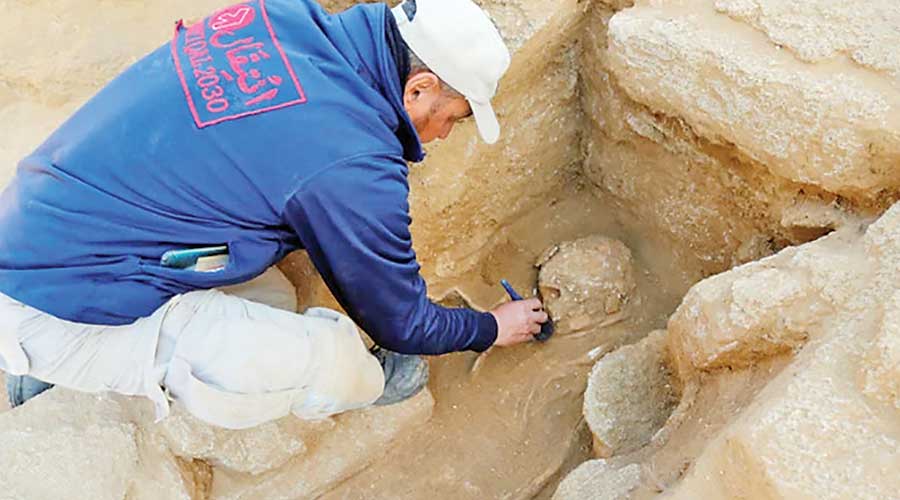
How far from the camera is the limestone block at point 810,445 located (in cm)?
150

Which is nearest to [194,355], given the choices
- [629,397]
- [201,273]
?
[201,273]

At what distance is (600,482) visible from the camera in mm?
2018

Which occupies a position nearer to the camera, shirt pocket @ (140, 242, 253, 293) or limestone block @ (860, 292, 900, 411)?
limestone block @ (860, 292, 900, 411)

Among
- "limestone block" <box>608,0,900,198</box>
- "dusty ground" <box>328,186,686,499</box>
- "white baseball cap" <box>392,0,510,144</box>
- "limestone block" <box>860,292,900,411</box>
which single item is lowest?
"dusty ground" <box>328,186,686,499</box>

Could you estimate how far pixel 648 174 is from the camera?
2.67m

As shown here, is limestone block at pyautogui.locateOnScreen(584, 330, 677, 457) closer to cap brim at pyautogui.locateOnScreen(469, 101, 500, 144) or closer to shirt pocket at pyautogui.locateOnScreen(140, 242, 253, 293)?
cap brim at pyautogui.locateOnScreen(469, 101, 500, 144)

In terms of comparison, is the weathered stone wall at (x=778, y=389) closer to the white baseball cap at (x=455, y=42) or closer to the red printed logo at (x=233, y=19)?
the white baseball cap at (x=455, y=42)

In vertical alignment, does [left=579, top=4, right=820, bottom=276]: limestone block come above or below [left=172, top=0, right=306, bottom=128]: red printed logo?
below

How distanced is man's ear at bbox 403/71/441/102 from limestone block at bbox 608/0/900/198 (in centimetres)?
62

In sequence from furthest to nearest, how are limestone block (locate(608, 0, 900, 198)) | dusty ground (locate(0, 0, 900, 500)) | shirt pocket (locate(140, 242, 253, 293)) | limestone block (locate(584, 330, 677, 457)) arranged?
limestone block (locate(584, 330, 677, 457))
limestone block (locate(608, 0, 900, 198))
shirt pocket (locate(140, 242, 253, 293))
dusty ground (locate(0, 0, 900, 500))

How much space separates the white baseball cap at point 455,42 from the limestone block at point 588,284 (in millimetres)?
871

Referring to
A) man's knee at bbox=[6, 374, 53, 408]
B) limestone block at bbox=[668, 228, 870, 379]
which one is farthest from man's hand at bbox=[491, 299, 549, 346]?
man's knee at bbox=[6, 374, 53, 408]

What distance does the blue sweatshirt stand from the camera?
1818 millimetres

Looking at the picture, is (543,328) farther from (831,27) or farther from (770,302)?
(831,27)
